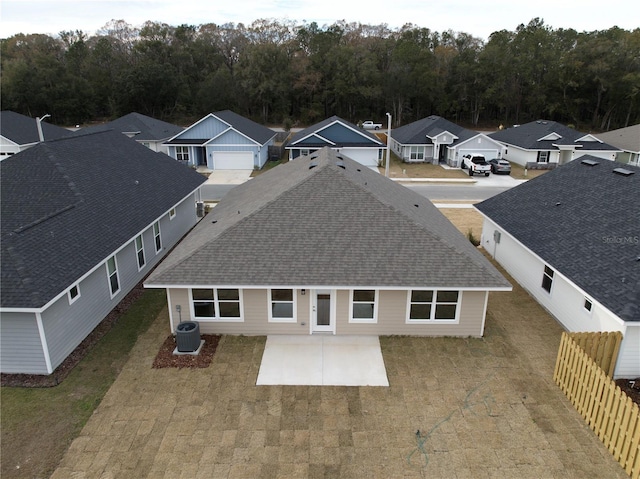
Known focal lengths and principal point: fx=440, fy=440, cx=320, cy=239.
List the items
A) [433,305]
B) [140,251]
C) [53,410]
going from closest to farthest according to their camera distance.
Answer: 1. [53,410]
2. [433,305]
3. [140,251]

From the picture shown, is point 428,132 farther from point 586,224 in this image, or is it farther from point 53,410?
point 53,410

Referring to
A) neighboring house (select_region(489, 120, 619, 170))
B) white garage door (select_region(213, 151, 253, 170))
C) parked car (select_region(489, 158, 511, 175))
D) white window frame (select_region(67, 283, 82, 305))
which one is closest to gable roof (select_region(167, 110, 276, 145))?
white garage door (select_region(213, 151, 253, 170))

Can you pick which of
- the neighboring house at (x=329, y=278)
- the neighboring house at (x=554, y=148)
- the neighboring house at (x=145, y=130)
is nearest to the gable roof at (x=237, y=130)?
the neighboring house at (x=145, y=130)

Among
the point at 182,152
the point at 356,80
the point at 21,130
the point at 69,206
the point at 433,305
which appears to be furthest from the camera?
the point at 356,80

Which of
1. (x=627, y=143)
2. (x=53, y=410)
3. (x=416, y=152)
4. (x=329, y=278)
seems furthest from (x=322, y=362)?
(x=627, y=143)

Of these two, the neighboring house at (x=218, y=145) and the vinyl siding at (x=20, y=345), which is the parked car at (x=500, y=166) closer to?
the neighboring house at (x=218, y=145)

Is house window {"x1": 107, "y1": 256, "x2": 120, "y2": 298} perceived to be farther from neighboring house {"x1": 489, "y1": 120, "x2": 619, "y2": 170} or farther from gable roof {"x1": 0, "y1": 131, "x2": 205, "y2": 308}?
A: neighboring house {"x1": 489, "y1": 120, "x2": 619, "y2": 170}

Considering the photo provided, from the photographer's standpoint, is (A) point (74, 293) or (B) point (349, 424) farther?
(A) point (74, 293)

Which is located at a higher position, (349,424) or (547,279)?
(547,279)
